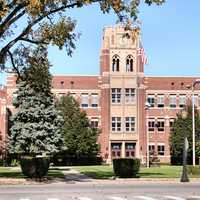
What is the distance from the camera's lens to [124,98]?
8556 cm

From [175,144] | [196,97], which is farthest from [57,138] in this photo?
[196,97]

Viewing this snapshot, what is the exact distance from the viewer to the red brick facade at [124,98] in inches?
3349

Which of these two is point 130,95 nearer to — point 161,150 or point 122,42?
point 122,42

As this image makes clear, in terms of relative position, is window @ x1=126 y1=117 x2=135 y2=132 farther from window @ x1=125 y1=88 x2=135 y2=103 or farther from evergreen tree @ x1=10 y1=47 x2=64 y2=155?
evergreen tree @ x1=10 y1=47 x2=64 y2=155

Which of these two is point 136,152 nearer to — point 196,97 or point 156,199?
point 196,97

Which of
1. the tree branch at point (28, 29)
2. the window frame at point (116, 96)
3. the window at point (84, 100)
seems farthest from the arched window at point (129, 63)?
the tree branch at point (28, 29)

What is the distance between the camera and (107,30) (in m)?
86.8

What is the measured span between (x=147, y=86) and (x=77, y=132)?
15.7 m

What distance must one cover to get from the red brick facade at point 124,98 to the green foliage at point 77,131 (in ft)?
22.2

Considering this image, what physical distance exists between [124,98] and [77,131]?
11399 millimetres

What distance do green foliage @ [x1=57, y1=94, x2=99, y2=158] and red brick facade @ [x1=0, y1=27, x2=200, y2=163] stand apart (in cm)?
676

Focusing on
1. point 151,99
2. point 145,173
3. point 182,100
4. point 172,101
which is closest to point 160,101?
point 151,99

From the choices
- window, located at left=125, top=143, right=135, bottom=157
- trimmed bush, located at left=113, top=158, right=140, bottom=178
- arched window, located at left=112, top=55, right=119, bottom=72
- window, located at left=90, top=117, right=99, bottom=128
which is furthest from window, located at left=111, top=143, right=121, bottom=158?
trimmed bush, located at left=113, top=158, right=140, bottom=178

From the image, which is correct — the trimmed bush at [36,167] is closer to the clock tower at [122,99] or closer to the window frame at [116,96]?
the clock tower at [122,99]
